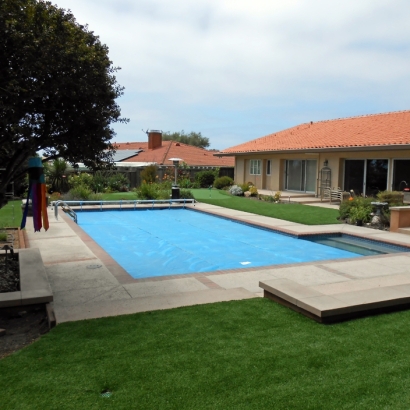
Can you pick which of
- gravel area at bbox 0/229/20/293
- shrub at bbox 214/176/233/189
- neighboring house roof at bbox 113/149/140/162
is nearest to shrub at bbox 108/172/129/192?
shrub at bbox 214/176/233/189

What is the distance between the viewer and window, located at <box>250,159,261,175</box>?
29641 millimetres

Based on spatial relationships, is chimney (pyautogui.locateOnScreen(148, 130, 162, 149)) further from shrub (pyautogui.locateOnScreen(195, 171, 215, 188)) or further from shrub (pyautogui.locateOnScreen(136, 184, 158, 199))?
shrub (pyautogui.locateOnScreen(136, 184, 158, 199))

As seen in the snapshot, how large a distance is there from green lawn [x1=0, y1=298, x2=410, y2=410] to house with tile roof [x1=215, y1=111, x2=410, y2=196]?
1527cm

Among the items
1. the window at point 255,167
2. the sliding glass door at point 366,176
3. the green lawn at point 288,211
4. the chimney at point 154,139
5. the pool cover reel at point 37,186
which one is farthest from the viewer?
the chimney at point 154,139

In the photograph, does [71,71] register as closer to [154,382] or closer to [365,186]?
[154,382]

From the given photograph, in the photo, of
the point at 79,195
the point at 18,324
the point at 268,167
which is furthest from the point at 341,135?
the point at 18,324

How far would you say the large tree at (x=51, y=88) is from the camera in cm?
570

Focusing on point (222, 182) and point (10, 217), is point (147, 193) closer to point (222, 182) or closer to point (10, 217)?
point (10, 217)

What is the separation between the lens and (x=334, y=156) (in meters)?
23.1

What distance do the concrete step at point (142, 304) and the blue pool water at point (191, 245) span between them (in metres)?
3.86

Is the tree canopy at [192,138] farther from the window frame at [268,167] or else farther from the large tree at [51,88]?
the large tree at [51,88]

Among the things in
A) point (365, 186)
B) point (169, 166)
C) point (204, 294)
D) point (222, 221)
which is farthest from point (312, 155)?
point (204, 294)

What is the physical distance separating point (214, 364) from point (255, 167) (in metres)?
26.4

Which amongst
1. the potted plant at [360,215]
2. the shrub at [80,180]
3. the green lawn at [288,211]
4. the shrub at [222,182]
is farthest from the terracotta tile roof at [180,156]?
the potted plant at [360,215]
